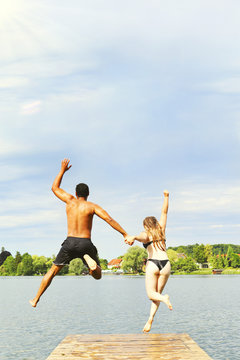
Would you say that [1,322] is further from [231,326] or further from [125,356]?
[125,356]

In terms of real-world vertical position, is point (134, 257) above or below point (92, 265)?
above

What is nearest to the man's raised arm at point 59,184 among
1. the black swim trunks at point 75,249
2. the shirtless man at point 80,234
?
the shirtless man at point 80,234

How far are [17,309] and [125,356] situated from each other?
166ft

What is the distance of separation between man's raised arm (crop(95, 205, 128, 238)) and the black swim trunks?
0.69m

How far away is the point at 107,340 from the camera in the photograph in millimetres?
13297

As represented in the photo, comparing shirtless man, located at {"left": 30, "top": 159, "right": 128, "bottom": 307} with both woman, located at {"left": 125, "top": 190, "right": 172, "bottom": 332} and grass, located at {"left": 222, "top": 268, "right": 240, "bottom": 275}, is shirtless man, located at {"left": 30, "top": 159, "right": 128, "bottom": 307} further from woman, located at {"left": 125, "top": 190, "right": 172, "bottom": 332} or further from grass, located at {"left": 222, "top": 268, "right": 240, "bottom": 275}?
grass, located at {"left": 222, "top": 268, "right": 240, "bottom": 275}

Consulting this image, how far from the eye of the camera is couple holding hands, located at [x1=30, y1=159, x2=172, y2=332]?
11367 millimetres

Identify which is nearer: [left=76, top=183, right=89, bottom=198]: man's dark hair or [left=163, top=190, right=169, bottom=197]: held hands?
[left=76, top=183, right=89, bottom=198]: man's dark hair

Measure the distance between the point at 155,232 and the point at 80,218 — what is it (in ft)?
6.78

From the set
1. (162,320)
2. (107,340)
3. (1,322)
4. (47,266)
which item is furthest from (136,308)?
(47,266)

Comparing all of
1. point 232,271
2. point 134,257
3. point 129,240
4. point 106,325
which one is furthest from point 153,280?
point 232,271

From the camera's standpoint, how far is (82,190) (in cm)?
1181

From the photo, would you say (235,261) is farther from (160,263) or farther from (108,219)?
(108,219)

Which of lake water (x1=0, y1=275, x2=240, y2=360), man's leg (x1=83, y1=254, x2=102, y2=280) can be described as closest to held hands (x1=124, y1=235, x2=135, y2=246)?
man's leg (x1=83, y1=254, x2=102, y2=280)
